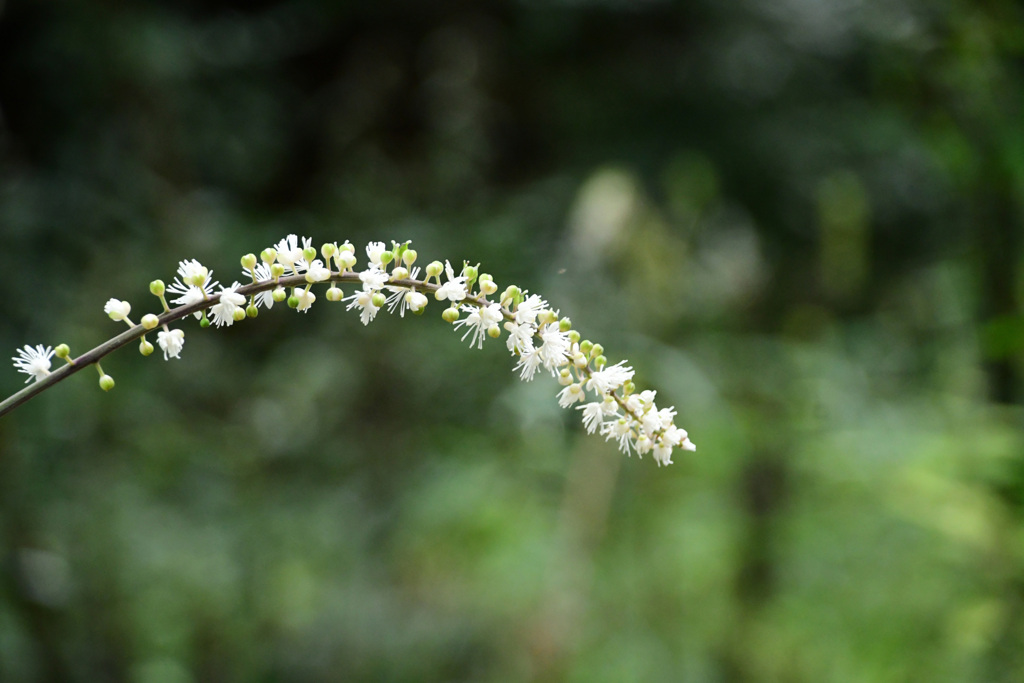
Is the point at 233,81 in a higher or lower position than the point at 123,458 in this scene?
higher

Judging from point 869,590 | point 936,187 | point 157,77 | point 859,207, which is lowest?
point 869,590

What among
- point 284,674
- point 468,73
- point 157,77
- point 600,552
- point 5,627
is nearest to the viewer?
point 5,627

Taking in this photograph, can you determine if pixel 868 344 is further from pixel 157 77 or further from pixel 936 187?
pixel 157 77

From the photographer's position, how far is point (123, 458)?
2455 mm

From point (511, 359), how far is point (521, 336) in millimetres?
1845

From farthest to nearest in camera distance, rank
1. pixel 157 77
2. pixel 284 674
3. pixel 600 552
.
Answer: pixel 157 77, pixel 600 552, pixel 284 674

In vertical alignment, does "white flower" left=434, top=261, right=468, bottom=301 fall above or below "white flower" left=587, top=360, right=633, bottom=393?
above

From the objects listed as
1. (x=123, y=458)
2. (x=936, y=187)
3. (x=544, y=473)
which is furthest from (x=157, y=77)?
(x=936, y=187)

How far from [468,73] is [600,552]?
214 cm

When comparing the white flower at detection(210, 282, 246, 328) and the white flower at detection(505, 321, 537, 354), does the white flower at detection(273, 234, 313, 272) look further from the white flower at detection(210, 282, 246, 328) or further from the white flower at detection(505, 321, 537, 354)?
the white flower at detection(505, 321, 537, 354)

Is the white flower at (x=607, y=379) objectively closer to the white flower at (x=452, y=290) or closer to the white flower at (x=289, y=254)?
the white flower at (x=452, y=290)

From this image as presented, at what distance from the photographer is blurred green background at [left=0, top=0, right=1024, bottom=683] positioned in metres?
1.93

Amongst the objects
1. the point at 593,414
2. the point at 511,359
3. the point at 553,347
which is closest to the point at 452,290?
the point at 553,347

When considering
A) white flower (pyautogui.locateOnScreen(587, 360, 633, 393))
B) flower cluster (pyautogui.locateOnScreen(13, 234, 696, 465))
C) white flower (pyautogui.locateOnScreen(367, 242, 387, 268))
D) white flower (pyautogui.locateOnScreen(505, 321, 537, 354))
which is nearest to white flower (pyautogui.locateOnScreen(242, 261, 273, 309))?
flower cluster (pyautogui.locateOnScreen(13, 234, 696, 465))
